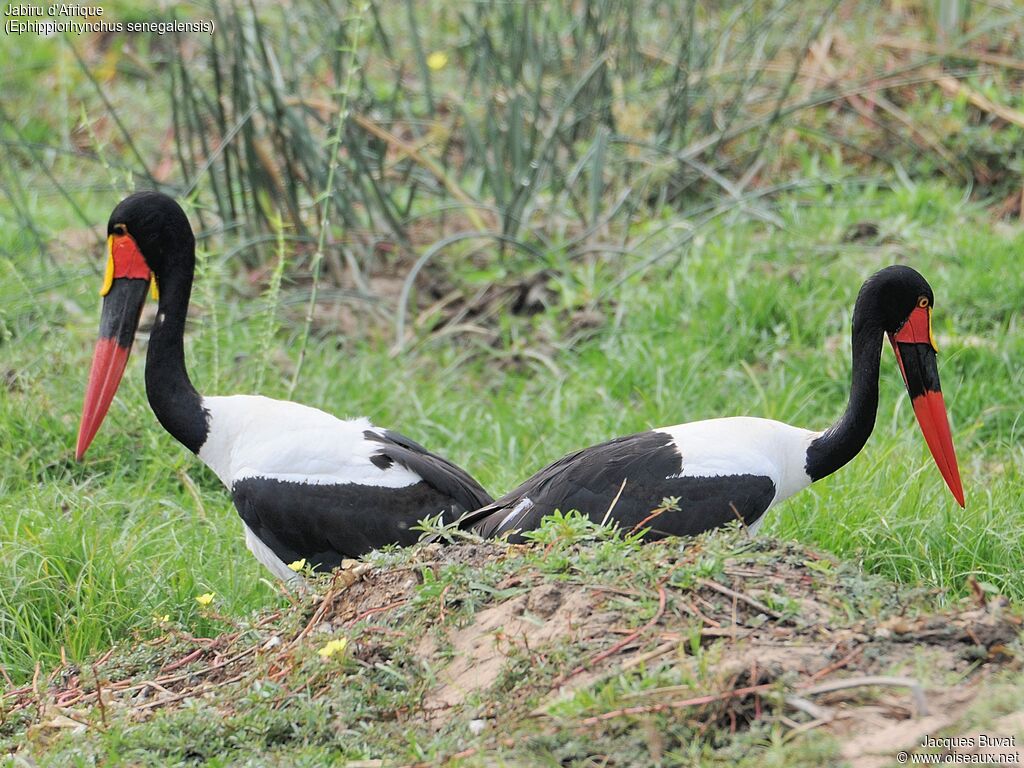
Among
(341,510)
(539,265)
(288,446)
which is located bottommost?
(341,510)

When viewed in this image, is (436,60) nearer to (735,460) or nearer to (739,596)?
(735,460)

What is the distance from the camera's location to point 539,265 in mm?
7379

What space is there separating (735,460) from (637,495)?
0.35 meters

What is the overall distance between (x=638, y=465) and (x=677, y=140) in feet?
16.0

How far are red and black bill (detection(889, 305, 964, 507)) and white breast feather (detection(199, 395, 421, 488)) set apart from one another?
5.92ft

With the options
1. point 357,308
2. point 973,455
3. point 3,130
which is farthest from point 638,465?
point 3,130

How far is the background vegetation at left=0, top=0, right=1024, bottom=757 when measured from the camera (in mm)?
4645

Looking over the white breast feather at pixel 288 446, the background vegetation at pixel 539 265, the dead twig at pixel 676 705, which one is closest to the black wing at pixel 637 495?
the white breast feather at pixel 288 446

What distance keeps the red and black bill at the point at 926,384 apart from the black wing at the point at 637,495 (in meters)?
0.81

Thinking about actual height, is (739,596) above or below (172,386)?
below

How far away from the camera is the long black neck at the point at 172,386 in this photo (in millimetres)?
4512

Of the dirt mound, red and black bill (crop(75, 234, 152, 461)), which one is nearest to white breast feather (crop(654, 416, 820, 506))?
the dirt mound

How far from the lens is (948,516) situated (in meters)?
4.53

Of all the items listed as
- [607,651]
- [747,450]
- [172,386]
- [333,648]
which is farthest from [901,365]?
[172,386]
